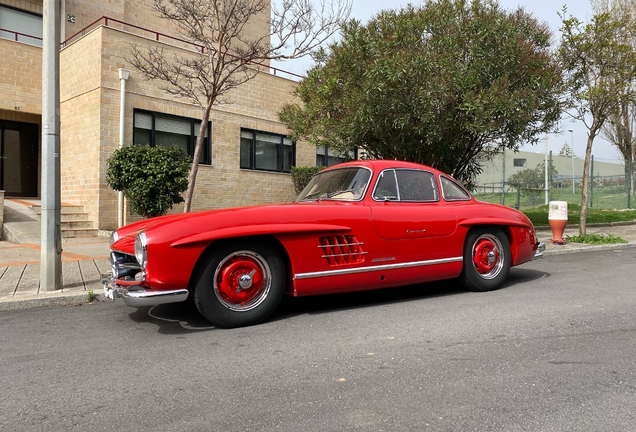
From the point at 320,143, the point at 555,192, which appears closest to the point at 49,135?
the point at 320,143

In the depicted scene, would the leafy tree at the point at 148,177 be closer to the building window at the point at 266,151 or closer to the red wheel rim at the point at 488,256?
the building window at the point at 266,151

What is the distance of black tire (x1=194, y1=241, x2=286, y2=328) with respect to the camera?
13.2 ft

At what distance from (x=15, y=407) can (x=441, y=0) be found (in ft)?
32.4

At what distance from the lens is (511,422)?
2.41 m

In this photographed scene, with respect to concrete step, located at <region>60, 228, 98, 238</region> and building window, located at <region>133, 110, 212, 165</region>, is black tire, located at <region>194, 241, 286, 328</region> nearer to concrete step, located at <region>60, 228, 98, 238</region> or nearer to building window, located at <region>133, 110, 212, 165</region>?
concrete step, located at <region>60, 228, 98, 238</region>

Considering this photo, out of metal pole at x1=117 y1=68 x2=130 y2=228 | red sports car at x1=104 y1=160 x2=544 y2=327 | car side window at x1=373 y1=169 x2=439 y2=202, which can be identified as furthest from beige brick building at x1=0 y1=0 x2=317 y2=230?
car side window at x1=373 y1=169 x2=439 y2=202

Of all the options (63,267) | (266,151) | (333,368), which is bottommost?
(333,368)

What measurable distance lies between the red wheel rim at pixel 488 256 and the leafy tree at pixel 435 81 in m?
3.52

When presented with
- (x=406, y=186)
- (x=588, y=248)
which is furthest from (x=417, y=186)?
(x=588, y=248)

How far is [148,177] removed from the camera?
392 inches

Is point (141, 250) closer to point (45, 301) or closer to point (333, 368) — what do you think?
point (333, 368)

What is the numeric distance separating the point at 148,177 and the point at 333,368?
26.0ft

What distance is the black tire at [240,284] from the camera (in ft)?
13.2

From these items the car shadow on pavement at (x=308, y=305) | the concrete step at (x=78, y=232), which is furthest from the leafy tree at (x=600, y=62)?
the concrete step at (x=78, y=232)
